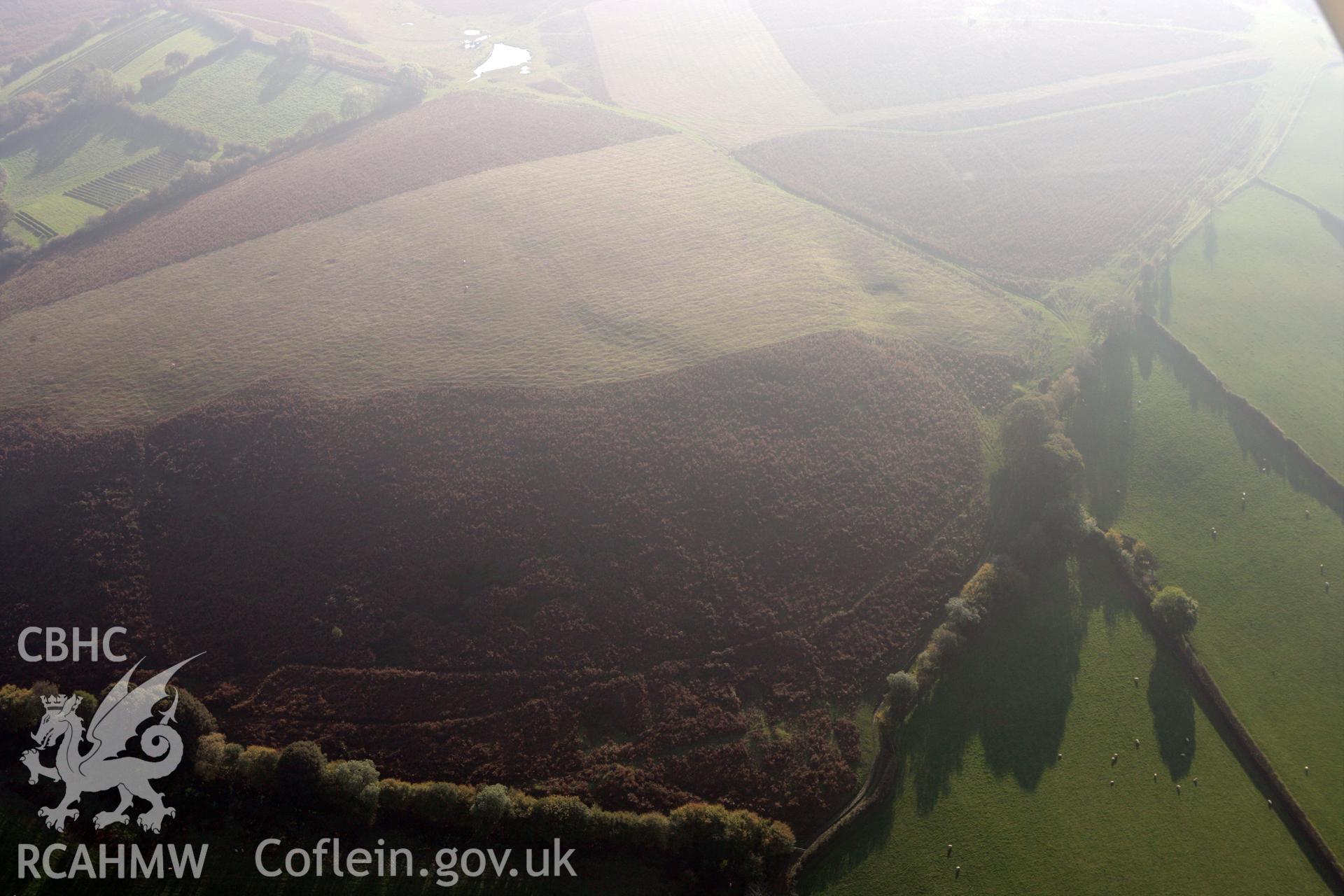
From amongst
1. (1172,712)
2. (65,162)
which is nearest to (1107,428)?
(1172,712)

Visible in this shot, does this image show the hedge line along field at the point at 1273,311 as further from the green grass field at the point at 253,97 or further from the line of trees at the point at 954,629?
the green grass field at the point at 253,97

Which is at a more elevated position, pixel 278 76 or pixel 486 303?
pixel 278 76

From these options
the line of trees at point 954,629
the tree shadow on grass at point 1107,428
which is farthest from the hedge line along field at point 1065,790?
the tree shadow on grass at point 1107,428

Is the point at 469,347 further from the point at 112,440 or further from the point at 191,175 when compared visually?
the point at 191,175

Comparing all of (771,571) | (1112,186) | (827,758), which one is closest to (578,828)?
(827,758)

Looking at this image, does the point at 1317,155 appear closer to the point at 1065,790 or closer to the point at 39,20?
the point at 1065,790
